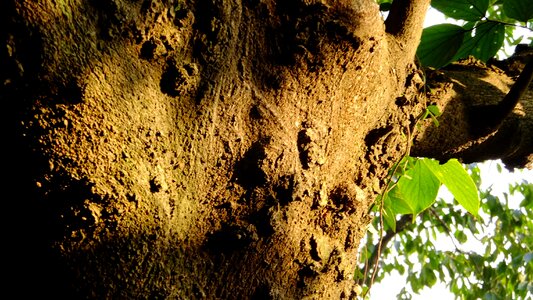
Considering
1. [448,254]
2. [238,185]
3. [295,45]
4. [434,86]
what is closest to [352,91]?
[295,45]

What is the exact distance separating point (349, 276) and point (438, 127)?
1.40 ft

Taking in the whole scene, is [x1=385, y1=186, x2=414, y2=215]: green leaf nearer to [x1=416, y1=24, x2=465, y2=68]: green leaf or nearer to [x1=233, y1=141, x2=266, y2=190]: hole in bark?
[x1=416, y1=24, x2=465, y2=68]: green leaf

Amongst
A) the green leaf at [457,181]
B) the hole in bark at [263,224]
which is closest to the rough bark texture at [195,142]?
the hole in bark at [263,224]

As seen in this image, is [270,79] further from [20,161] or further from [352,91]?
[20,161]

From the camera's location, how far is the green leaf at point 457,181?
3.44 ft

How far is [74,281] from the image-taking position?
423mm

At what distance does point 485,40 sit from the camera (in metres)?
1.20

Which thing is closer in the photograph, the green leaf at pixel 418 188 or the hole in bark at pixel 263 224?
the hole in bark at pixel 263 224

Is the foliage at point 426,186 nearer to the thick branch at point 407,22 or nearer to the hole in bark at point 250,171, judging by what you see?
the thick branch at point 407,22

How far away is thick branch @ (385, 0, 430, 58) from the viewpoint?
69 cm

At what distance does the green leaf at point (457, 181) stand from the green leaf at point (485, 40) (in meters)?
0.33

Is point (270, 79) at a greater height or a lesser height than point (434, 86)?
lesser

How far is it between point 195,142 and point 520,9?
0.93 meters

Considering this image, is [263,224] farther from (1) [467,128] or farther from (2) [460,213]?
(2) [460,213]
